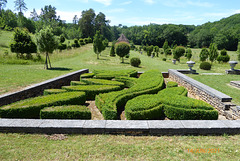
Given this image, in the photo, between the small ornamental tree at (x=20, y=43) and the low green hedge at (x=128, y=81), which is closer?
the low green hedge at (x=128, y=81)

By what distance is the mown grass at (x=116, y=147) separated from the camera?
298 cm

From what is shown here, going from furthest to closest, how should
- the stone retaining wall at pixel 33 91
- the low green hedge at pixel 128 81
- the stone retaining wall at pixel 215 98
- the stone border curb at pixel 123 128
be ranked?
the low green hedge at pixel 128 81, the stone retaining wall at pixel 33 91, the stone retaining wall at pixel 215 98, the stone border curb at pixel 123 128

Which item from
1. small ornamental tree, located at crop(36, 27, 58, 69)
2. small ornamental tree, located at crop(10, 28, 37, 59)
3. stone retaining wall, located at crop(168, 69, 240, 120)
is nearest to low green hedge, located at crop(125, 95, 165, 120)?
stone retaining wall, located at crop(168, 69, 240, 120)

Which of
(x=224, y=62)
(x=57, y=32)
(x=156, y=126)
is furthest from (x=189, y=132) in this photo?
(x=57, y=32)

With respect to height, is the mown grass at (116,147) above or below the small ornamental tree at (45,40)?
below

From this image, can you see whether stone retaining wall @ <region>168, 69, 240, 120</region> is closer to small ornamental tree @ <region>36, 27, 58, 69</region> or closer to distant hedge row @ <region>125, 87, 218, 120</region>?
distant hedge row @ <region>125, 87, 218, 120</region>

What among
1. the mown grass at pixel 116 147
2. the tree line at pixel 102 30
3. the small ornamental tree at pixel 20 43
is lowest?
the mown grass at pixel 116 147

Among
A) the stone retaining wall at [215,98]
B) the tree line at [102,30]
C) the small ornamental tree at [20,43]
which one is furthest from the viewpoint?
the tree line at [102,30]

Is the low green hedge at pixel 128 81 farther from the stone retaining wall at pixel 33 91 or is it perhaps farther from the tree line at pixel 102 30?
the tree line at pixel 102 30

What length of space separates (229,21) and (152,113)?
4335 inches

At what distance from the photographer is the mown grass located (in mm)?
2980

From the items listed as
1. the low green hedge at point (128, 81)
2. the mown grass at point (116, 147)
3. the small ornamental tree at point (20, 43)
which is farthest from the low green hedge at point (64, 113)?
the small ornamental tree at point (20, 43)

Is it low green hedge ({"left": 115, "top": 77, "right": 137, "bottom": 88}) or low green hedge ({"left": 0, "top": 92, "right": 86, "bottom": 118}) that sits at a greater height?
low green hedge ({"left": 115, "top": 77, "right": 137, "bottom": 88})

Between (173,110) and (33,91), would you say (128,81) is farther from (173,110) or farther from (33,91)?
(33,91)
